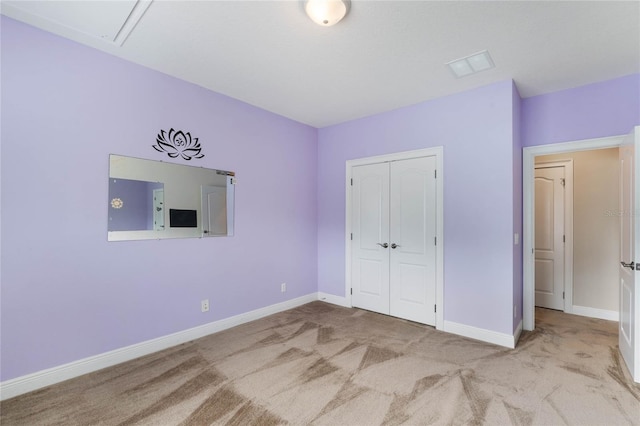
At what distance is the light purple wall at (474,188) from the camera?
118 inches

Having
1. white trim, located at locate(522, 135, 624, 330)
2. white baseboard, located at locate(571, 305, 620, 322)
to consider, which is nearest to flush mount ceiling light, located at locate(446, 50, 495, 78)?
white trim, located at locate(522, 135, 624, 330)

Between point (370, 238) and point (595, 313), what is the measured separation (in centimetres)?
304

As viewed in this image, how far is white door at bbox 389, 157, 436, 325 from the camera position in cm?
353

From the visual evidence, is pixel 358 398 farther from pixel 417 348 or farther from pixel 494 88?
pixel 494 88

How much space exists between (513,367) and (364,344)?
132 centimetres

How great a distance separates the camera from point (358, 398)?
2.13 m

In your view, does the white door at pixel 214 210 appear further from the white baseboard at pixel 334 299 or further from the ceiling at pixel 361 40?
the white baseboard at pixel 334 299

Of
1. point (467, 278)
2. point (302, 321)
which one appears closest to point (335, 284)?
point (302, 321)

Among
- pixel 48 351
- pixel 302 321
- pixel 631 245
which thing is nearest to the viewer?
pixel 48 351

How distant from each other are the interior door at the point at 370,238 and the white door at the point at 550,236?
232 cm

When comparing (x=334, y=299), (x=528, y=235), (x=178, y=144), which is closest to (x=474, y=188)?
(x=528, y=235)

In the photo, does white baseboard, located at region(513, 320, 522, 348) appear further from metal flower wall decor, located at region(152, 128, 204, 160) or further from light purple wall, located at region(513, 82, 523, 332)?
metal flower wall decor, located at region(152, 128, 204, 160)

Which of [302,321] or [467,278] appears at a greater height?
[467,278]

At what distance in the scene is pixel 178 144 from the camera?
3025mm
